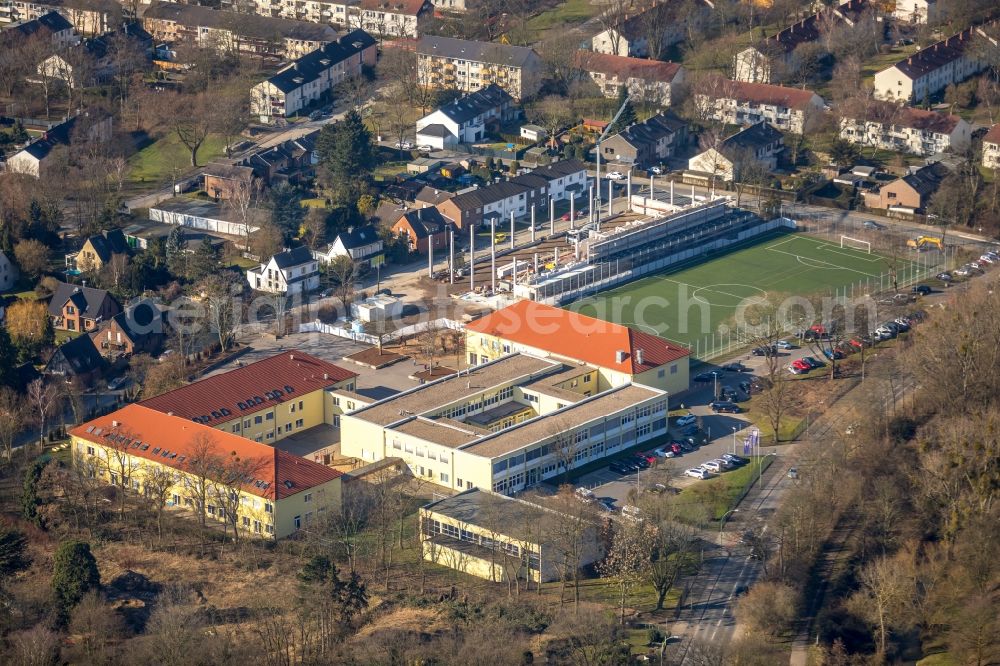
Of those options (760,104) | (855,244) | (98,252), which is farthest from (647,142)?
(98,252)

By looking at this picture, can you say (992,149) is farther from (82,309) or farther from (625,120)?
(82,309)

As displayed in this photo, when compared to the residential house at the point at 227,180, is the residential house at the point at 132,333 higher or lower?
lower

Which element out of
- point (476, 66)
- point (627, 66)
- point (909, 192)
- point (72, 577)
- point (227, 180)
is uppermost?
point (627, 66)

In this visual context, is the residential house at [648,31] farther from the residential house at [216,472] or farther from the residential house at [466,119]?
the residential house at [216,472]

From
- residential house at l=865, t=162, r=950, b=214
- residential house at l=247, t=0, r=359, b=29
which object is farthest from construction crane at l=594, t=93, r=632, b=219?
residential house at l=247, t=0, r=359, b=29

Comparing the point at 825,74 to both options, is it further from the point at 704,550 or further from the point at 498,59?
the point at 704,550

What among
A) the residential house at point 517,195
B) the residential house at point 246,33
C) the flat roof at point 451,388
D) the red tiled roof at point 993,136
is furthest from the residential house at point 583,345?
the residential house at point 246,33

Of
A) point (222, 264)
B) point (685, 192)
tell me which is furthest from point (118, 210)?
point (685, 192)
